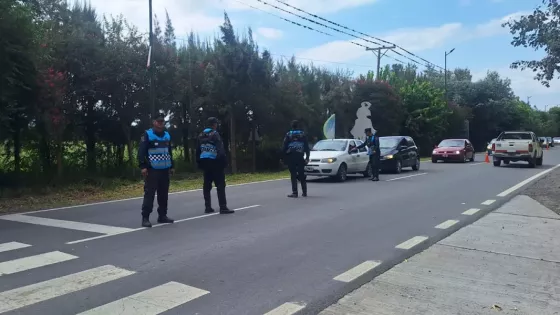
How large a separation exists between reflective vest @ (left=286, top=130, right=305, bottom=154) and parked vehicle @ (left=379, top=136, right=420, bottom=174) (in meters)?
9.08

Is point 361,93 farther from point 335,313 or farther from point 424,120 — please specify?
point 335,313

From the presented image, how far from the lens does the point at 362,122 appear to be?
3167 centimetres

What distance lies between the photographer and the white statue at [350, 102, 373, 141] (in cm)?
3066

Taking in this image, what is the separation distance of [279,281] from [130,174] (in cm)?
1468

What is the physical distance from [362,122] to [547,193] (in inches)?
738

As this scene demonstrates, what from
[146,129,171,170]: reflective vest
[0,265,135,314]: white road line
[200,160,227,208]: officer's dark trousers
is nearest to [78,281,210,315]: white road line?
[0,265,135,314]: white road line

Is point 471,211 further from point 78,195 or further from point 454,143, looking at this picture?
point 454,143

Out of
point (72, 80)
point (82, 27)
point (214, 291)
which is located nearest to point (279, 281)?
point (214, 291)

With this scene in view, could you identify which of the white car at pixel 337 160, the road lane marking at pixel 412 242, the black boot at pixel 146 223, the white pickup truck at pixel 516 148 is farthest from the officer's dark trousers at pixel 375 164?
the white pickup truck at pixel 516 148

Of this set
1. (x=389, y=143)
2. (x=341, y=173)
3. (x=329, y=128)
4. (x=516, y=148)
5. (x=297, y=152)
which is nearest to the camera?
(x=297, y=152)

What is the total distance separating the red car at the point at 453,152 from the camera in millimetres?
28891

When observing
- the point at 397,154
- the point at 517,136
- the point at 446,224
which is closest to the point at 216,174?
the point at 446,224

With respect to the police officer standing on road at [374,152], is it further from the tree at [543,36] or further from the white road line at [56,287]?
the white road line at [56,287]

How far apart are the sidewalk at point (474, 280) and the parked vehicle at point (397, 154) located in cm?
1270
